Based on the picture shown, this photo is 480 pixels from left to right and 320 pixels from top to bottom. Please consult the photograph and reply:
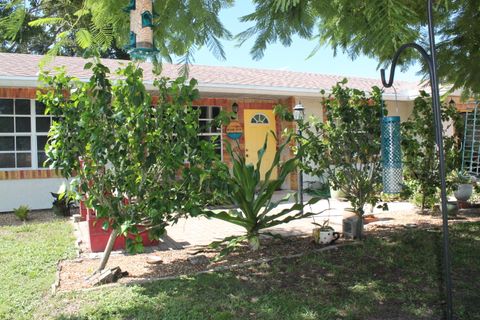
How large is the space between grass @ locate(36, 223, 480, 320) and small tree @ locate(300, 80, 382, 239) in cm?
123

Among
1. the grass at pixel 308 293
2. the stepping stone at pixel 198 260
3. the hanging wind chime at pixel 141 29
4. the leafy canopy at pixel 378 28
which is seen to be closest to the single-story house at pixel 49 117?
the stepping stone at pixel 198 260

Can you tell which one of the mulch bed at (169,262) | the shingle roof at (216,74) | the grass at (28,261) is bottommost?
the grass at (28,261)

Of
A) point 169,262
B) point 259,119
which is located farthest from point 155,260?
point 259,119

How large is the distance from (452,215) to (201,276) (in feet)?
18.3

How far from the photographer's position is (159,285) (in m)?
4.50

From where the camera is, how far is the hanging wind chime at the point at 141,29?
9.34 ft

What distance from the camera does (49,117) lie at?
10.6 metres

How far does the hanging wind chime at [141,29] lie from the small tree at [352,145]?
3.43 metres

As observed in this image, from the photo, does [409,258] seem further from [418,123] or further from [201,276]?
[418,123]

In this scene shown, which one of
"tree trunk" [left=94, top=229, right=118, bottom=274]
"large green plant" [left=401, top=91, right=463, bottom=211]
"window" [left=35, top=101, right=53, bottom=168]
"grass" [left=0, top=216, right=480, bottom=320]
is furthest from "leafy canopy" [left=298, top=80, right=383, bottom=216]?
"window" [left=35, top=101, right=53, bottom=168]

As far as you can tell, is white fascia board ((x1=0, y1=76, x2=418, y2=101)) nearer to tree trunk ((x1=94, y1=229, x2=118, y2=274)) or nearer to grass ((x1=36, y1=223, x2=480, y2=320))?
tree trunk ((x1=94, y1=229, x2=118, y2=274))

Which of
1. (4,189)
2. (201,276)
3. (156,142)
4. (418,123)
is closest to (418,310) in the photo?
(201,276)

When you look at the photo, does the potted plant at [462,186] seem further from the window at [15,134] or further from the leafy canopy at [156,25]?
the window at [15,134]

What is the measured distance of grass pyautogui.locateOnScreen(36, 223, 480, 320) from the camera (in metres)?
3.77
